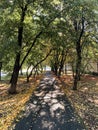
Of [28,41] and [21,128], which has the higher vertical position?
[28,41]

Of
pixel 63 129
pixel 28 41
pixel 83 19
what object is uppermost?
pixel 83 19

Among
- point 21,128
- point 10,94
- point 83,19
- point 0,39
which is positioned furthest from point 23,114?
point 83,19

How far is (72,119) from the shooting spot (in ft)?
30.0

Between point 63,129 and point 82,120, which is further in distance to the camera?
point 82,120

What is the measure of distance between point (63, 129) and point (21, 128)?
4.63ft

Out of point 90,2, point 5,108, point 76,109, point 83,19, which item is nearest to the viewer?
point 76,109

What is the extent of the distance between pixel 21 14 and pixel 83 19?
4.86m

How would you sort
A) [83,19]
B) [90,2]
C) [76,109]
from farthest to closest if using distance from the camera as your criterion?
[83,19] → [90,2] → [76,109]

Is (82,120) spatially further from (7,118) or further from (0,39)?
(0,39)

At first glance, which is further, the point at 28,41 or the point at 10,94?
the point at 28,41

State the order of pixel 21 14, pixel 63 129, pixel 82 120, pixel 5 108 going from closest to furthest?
pixel 63 129, pixel 82 120, pixel 5 108, pixel 21 14

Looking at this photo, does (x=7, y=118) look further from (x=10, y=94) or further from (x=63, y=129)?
(x=10, y=94)

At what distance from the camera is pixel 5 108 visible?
1182 cm

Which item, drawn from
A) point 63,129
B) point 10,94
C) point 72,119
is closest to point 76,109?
point 72,119
